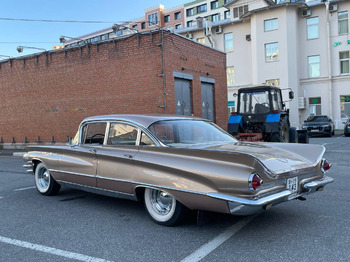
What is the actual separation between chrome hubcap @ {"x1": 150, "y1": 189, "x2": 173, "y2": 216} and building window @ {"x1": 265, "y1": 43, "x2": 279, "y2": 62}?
25733mm

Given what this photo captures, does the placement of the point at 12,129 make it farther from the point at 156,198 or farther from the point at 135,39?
the point at 156,198

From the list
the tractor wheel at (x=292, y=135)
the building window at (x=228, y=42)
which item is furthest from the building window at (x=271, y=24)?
the tractor wheel at (x=292, y=135)

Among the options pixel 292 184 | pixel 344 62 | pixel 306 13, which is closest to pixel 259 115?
pixel 292 184

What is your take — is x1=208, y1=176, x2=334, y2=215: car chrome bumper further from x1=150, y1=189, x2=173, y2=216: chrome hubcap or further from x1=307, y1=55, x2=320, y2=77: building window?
x1=307, y1=55, x2=320, y2=77: building window

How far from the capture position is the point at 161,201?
13.8 ft

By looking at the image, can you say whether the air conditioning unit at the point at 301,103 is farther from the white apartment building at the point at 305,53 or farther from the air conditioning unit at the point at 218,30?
the air conditioning unit at the point at 218,30

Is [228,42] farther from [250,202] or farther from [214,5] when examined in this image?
[250,202]

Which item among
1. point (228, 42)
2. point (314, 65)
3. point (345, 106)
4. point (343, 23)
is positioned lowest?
point (345, 106)

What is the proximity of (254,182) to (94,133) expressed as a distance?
2.93 metres

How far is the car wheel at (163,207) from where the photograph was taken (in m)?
3.98

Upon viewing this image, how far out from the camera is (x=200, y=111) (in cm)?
1404

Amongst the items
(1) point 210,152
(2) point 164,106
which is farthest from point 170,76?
(1) point 210,152

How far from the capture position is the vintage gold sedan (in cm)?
345

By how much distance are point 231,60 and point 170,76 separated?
20239 mm
